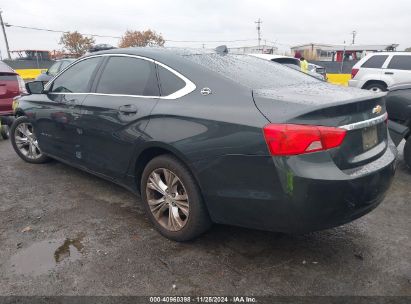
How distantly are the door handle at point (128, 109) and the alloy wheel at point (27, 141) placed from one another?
7.64 feet

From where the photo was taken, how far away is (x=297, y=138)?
7.79ft

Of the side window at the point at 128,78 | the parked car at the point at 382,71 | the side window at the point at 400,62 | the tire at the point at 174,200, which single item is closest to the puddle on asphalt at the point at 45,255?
the tire at the point at 174,200

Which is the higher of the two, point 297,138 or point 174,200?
point 297,138

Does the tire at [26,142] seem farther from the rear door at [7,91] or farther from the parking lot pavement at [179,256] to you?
the rear door at [7,91]

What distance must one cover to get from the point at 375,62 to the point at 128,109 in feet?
34.6

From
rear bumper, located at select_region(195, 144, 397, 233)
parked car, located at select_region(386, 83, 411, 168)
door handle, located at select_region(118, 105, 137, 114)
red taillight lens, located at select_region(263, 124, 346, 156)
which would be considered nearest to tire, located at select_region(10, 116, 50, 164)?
door handle, located at select_region(118, 105, 137, 114)

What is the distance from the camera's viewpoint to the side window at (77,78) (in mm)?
Result: 4070

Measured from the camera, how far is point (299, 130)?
7.82ft

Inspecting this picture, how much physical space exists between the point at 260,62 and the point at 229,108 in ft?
4.15

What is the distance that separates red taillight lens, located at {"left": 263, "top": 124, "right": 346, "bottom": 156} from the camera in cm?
238

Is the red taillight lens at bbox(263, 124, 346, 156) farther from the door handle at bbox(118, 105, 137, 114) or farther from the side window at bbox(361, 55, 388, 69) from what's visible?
the side window at bbox(361, 55, 388, 69)

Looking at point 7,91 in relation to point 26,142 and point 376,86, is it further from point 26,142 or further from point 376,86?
point 376,86

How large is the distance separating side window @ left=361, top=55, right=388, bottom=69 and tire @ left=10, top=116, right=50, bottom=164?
10.2 m

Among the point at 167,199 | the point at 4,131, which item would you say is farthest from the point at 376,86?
the point at 167,199
